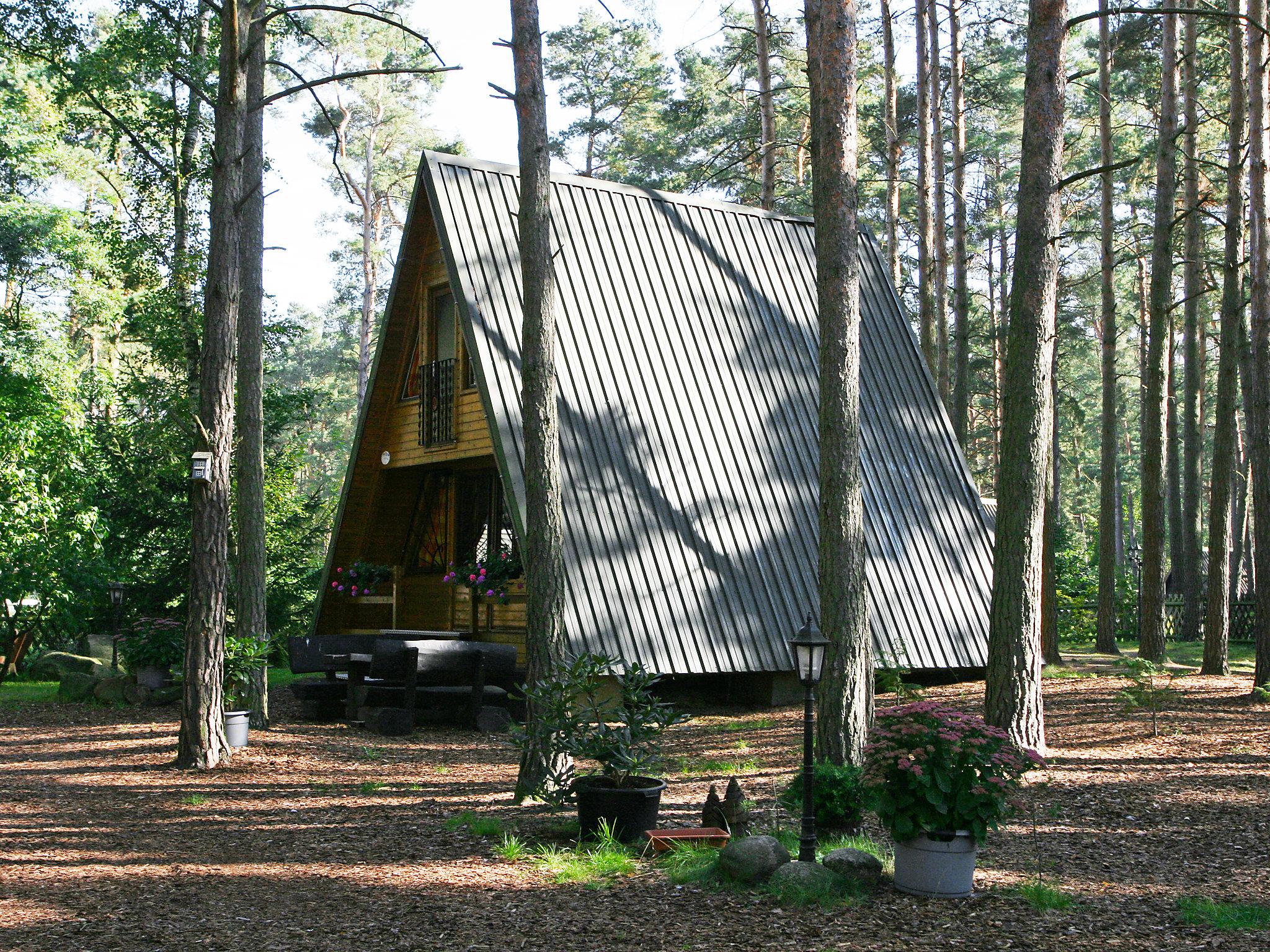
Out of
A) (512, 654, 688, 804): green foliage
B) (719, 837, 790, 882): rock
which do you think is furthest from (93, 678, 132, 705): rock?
(719, 837, 790, 882): rock

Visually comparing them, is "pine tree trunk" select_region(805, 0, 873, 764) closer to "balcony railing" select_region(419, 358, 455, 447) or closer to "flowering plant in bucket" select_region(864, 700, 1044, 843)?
"flowering plant in bucket" select_region(864, 700, 1044, 843)

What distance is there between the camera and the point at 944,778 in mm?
5410

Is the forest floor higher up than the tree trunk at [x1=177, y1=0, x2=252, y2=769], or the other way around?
the tree trunk at [x1=177, y1=0, x2=252, y2=769]

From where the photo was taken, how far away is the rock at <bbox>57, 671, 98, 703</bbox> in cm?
1455

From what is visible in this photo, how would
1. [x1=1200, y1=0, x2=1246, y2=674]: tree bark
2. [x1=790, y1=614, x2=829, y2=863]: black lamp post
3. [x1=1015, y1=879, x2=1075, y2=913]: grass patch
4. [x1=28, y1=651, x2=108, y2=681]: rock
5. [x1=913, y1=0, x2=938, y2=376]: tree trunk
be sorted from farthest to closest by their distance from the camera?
1. [x1=913, y1=0, x2=938, y2=376]: tree trunk
2. [x1=28, y1=651, x2=108, y2=681]: rock
3. [x1=1200, y1=0, x2=1246, y2=674]: tree bark
4. [x1=790, y1=614, x2=829, y2=863]: black lamp post
5. [x1=1015, y1=879, x2=1075, y2=913]: grass patch

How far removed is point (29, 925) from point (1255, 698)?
10876 millimetres

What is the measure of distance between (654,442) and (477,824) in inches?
256

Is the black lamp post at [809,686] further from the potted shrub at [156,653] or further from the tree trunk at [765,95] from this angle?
the tree trunk at [765,95]

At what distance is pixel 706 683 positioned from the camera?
13.0 m

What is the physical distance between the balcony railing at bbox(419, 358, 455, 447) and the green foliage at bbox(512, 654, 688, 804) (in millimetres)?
7112

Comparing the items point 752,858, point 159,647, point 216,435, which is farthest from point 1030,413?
point 159,647

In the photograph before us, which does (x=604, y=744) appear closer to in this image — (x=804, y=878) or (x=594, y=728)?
(x=594, y=728)

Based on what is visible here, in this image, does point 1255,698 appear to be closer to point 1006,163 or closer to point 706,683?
point 706,683

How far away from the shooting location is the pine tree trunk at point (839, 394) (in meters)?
7.86
